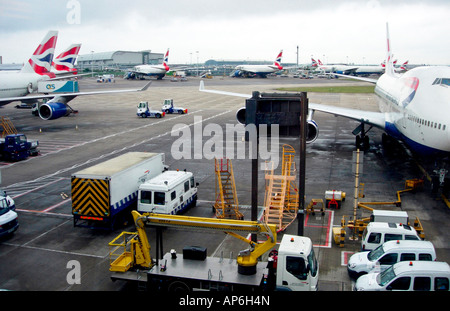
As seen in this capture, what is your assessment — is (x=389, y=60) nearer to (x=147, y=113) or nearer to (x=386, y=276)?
(x=147, y=113)

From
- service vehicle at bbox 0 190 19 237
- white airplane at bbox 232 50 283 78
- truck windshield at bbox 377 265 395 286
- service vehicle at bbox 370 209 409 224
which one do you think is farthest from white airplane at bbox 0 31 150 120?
white airplane at bbox 232 50 283 78

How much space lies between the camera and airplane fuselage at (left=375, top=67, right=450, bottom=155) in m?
21.0

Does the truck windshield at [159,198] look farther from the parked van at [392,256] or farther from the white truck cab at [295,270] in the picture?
the parked van at [392,256]

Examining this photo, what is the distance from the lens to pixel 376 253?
15023 mm

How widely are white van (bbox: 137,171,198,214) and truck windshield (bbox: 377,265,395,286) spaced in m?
9.57

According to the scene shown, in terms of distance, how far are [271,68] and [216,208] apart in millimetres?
142750

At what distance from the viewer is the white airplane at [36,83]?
4488cm

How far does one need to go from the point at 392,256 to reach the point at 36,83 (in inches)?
1861

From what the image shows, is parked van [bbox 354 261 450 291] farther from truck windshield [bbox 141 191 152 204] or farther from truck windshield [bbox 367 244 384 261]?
truck windshield [bbox 141 191 152 204]

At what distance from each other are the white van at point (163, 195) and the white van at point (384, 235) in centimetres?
867

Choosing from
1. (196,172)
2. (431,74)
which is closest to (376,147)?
(431,74)

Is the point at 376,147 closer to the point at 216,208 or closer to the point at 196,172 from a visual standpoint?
the point at 196,172

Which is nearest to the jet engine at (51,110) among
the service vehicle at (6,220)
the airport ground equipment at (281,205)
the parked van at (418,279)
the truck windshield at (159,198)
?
the service vehicle at (6,220)

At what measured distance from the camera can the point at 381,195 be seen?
23781 millimetres
